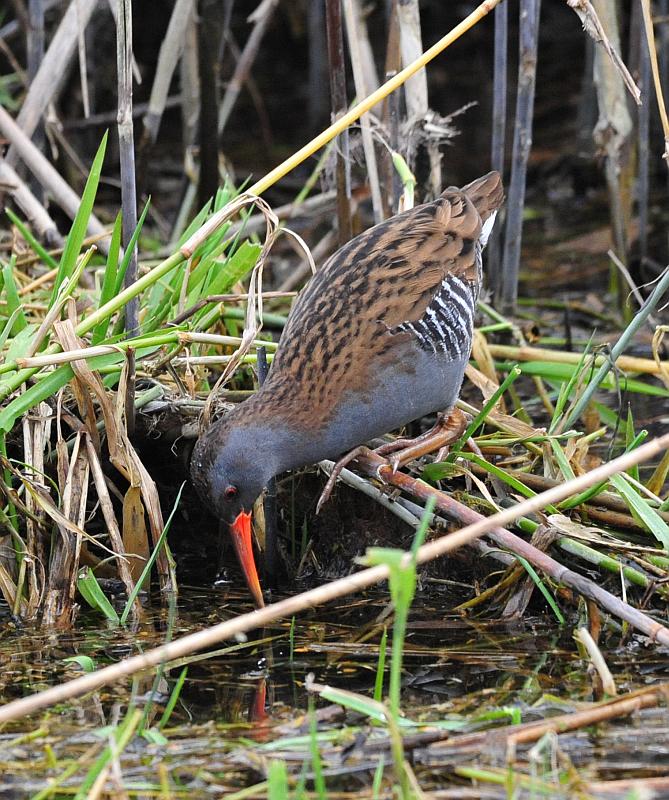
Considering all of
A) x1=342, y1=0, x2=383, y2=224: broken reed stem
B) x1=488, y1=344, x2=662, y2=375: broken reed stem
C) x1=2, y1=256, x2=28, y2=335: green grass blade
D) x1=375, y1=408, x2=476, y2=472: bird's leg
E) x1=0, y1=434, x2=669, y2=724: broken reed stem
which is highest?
x1=342, y1=0, x2=383, y2=224: broken reed stem

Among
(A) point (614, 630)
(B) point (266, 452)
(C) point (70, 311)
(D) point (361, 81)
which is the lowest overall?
(A) point (614, 630)

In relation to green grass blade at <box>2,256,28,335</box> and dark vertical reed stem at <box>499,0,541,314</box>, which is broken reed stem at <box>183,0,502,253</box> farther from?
dark vertical reed stem at <box>499,0,541,314</box>

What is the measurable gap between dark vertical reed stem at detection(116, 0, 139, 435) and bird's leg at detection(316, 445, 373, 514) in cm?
57

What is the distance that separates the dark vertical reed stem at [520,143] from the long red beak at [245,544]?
1959mm

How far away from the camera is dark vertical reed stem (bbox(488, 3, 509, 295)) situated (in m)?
4.53

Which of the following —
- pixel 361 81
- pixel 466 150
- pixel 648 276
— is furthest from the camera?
pixel 466 150

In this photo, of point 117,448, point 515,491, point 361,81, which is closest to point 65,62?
point 361,81

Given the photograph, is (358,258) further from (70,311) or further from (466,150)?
(466,150)

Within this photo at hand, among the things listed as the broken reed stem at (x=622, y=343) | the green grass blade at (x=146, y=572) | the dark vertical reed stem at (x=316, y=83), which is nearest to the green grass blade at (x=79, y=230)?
the green grass blade at (x=146, y=572)

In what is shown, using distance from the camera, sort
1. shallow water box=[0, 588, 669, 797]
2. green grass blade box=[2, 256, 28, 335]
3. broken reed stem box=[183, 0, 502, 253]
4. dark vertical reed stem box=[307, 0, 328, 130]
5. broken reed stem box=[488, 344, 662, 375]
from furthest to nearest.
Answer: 1. dark vertical reed stem box=[307, 0, 328, 130]
2. broken reed stem box=[488, 344, 662, 375]
3. green grass blade box=[2, 256, 28, 335]
4. broken reed stem box=[183, 0, 502, 253]
5. shallow water box=[0, 588, 669, 797]

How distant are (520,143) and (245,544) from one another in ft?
7.20

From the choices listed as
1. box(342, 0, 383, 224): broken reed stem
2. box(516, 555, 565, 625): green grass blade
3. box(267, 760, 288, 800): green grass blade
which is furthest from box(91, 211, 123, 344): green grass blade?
box(267, 760, 288, 800): green grass blade

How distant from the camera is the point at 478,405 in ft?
14.9

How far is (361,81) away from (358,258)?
0.97m
